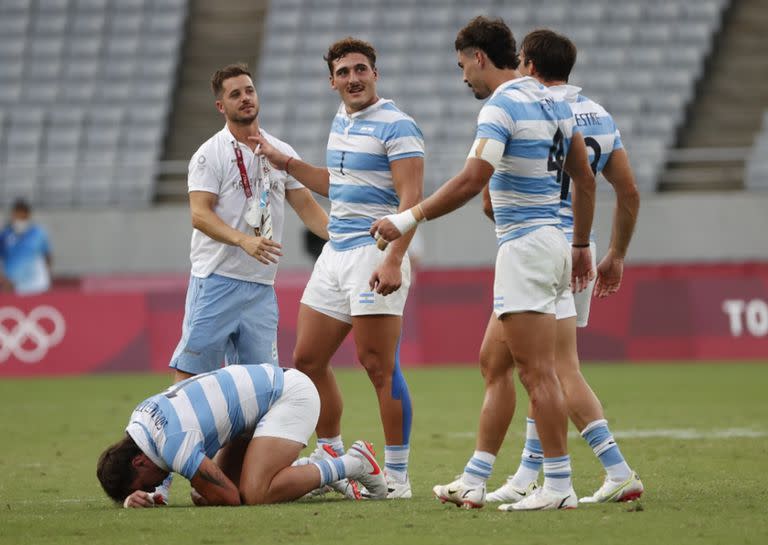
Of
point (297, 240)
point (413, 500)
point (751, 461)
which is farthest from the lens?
point (297, 240)

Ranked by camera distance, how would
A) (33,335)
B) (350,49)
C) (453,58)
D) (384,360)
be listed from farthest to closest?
(453,58) < (33,335) < (350,49) < (384,360)

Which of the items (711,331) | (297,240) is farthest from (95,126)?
(711,331)

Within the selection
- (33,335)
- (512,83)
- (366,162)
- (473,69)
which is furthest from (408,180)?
(33,335)

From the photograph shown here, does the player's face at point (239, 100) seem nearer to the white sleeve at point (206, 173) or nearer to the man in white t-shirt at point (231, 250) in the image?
the man in white t-shirt at point (231, 250)

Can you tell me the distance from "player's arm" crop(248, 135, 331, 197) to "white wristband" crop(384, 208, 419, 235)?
154 cm

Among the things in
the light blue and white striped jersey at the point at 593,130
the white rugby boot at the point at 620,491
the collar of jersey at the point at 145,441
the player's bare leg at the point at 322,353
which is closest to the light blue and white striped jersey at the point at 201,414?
the collar of jersey at the point at 145,441

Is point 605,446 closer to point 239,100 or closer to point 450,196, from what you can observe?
point 450,196

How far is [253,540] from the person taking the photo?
19.1 feet

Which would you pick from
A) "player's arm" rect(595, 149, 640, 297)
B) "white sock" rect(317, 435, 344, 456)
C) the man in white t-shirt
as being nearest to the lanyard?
the man in white t-shirt

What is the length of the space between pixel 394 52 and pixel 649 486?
57.2 feet

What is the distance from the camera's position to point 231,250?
312 inches

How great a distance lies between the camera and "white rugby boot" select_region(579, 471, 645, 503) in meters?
6.82

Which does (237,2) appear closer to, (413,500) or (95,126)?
(95,126)

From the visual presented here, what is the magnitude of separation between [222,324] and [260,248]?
2.14 feet
